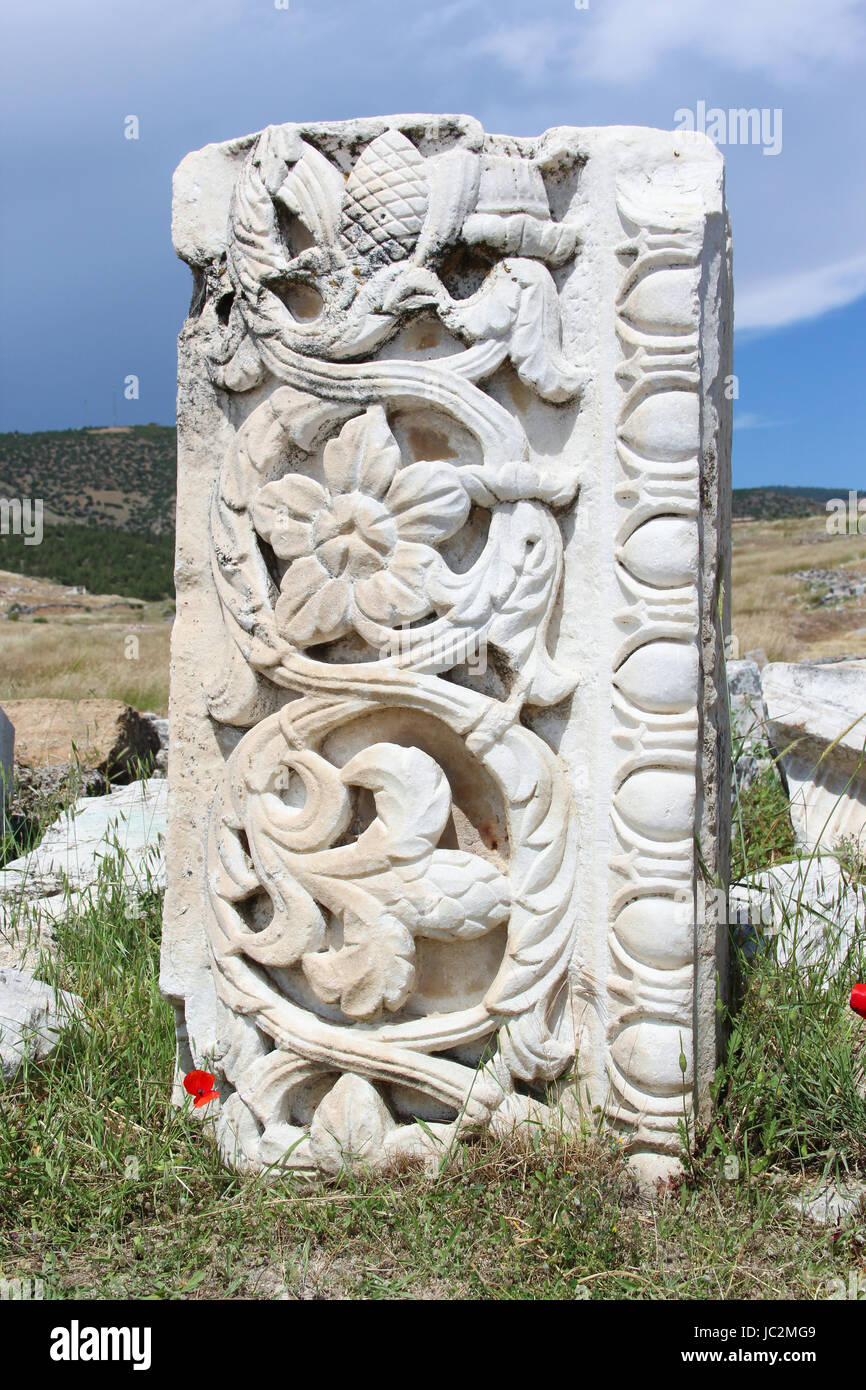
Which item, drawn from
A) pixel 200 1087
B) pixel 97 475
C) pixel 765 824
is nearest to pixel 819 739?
pixel 765 824

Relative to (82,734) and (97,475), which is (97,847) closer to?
(82,734)

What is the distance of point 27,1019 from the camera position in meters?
2.88

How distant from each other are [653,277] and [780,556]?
71.1 ft

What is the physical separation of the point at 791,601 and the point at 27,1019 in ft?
46.0

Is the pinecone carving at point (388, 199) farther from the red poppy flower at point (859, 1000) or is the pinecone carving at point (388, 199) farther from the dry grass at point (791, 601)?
the dry grass at point (791, 601)

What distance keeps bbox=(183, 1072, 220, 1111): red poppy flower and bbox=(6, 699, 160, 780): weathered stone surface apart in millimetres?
3218

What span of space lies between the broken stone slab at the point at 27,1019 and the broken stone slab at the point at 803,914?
187 centimetres

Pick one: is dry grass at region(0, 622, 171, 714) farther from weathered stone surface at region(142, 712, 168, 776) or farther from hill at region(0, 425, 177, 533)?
hill at region(0, 425, 177, 533)

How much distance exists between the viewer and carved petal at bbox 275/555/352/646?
2.58 m

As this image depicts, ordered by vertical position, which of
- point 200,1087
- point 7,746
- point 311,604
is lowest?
point 200,1087

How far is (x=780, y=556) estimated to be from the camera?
→ 75.5ft

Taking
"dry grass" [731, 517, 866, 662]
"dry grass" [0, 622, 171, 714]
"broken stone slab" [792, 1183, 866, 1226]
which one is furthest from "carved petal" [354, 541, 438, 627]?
"dry grass" [0, 622, 171, 714]

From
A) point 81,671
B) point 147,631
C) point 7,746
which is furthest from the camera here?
point 147,631

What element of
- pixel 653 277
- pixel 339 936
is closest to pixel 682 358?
pixel 653 277
